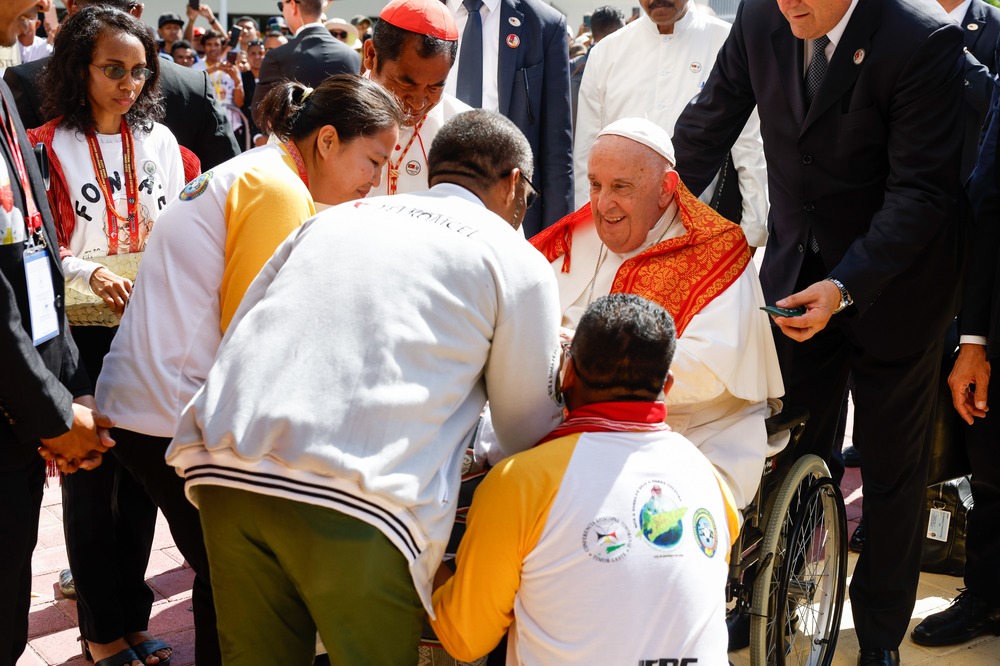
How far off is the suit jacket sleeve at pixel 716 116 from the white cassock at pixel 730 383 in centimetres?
71

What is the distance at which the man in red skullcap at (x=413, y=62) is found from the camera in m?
3.34

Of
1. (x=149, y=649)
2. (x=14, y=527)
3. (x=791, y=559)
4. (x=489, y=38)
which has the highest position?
(x=489, y=38)

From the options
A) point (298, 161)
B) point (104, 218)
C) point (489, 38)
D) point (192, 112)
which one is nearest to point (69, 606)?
point (104, 218)

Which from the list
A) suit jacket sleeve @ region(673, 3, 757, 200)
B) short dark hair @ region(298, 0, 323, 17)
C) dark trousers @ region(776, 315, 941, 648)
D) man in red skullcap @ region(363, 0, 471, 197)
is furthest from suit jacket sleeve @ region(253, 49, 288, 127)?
dark trousers @ region(776, 315, 941, 648)

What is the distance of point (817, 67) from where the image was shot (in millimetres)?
3193

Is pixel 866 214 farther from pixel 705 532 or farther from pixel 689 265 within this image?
pixel 705 532

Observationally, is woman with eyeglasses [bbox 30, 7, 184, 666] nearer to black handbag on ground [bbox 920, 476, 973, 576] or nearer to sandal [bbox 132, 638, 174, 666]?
sandal [bbox 132, 638, 174, 666]

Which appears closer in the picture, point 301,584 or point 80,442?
point 301,584

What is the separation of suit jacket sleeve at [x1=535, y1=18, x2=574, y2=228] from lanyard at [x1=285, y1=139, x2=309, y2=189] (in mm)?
1985

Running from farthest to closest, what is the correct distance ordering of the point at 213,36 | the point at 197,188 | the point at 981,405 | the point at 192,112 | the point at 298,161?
the point at 213,36 < the point at 192,112 < the point at 981,405 < the point at 298,161 < the point at 197,188

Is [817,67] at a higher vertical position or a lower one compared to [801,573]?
higher

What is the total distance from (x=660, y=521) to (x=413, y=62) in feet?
6.24

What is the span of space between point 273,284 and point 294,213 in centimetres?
36

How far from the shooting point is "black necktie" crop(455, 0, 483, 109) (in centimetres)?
431
